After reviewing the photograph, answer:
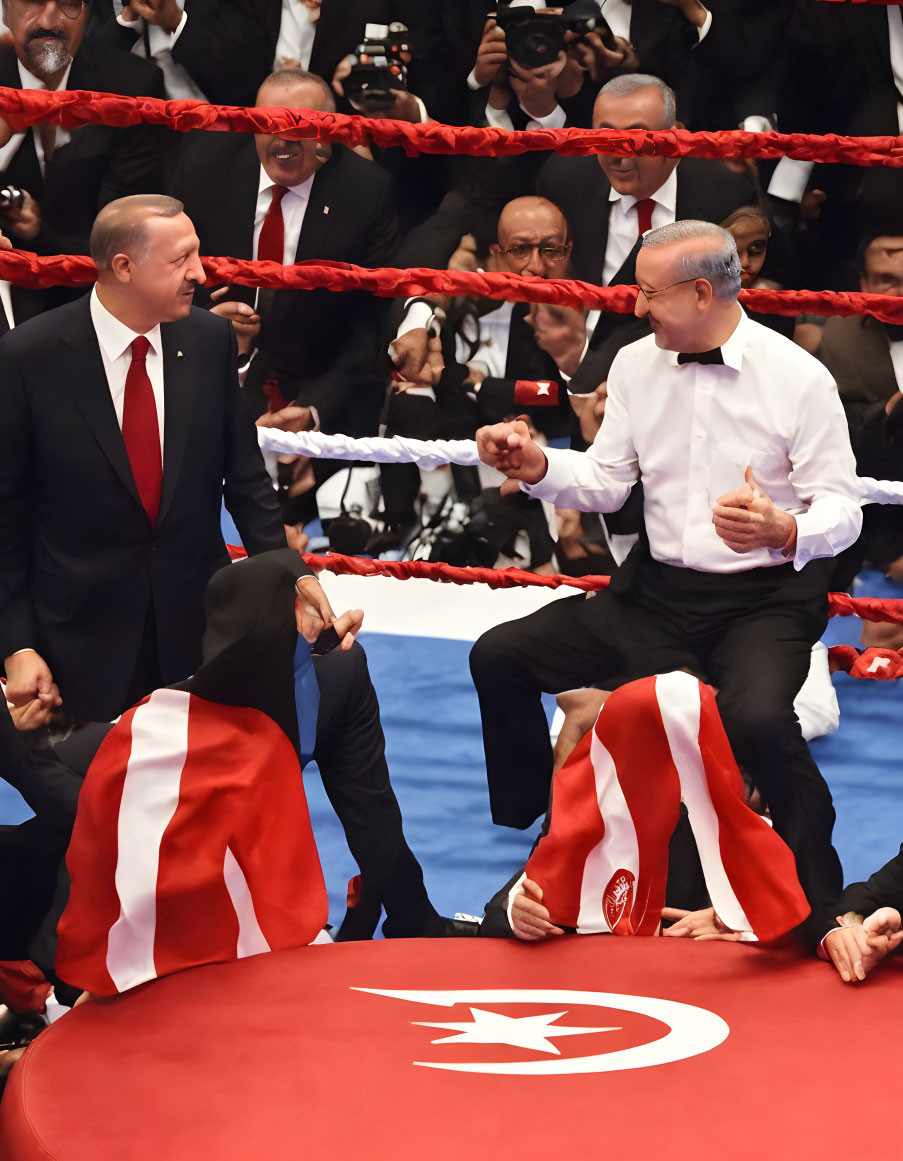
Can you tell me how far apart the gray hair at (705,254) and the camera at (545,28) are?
4.31 ft

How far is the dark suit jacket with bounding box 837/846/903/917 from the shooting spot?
1.66 m

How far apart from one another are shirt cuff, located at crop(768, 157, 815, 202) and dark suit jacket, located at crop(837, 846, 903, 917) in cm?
197

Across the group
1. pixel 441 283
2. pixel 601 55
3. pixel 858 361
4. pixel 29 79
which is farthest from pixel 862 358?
pixel 29 79

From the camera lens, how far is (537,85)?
10.6ft

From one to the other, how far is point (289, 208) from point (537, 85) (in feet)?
2.01

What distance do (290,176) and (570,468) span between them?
1.32m

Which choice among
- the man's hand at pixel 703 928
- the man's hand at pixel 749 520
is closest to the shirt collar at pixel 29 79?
the man's hand at pixel 749 520

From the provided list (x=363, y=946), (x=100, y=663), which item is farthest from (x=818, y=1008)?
(x=100, y=663)

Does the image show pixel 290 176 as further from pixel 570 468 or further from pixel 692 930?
pixel 692 930

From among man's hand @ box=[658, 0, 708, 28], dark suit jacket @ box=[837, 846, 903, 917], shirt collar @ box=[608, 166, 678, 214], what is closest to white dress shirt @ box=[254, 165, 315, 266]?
shirt collar @ box=[608, 166, 678, 214]

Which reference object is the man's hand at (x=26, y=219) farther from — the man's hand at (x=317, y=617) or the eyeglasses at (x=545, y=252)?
the man's hand at (x=317, y=617)

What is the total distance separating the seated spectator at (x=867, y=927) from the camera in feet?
5.29

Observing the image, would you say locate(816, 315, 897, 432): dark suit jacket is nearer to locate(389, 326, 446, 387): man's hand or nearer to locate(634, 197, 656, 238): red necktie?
locate(634, 197, 656, 238): red necktie

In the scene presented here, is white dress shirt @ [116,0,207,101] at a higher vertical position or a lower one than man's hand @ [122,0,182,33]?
lower
